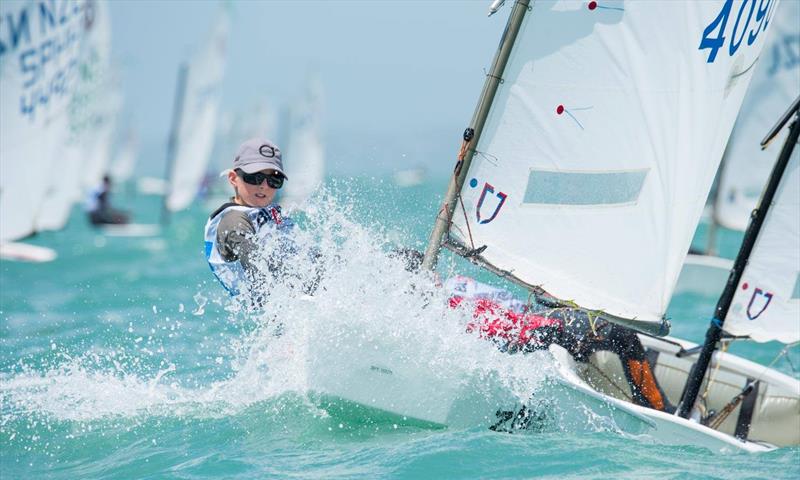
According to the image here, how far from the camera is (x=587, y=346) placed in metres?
4.32

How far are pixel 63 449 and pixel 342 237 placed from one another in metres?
1.40

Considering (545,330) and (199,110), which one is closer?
(545,330)

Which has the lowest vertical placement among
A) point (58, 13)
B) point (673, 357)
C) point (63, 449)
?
point (63, 449)

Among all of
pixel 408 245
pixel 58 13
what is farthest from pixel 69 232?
pixel 408 245

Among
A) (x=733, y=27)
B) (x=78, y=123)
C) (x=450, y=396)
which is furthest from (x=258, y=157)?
(x=78, y=123)

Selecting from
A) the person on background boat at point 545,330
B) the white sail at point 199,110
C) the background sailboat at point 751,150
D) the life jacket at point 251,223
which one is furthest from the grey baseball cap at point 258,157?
the white sail at point 199,110

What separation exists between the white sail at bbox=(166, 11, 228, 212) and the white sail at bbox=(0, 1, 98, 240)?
11.8 metres

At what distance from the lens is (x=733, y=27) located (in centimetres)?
388

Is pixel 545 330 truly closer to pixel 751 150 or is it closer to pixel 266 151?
pixel 266 151

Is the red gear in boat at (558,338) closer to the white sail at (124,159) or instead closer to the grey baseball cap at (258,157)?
the grey baseball cap at (258,157)

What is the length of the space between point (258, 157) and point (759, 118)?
7524mm

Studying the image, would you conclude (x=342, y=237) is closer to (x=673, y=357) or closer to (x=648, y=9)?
(x=648, y=9)

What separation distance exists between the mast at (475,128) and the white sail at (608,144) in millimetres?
31

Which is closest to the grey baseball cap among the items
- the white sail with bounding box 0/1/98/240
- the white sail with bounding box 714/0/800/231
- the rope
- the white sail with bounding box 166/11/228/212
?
the white sail with bounding box 0/1/98/240
